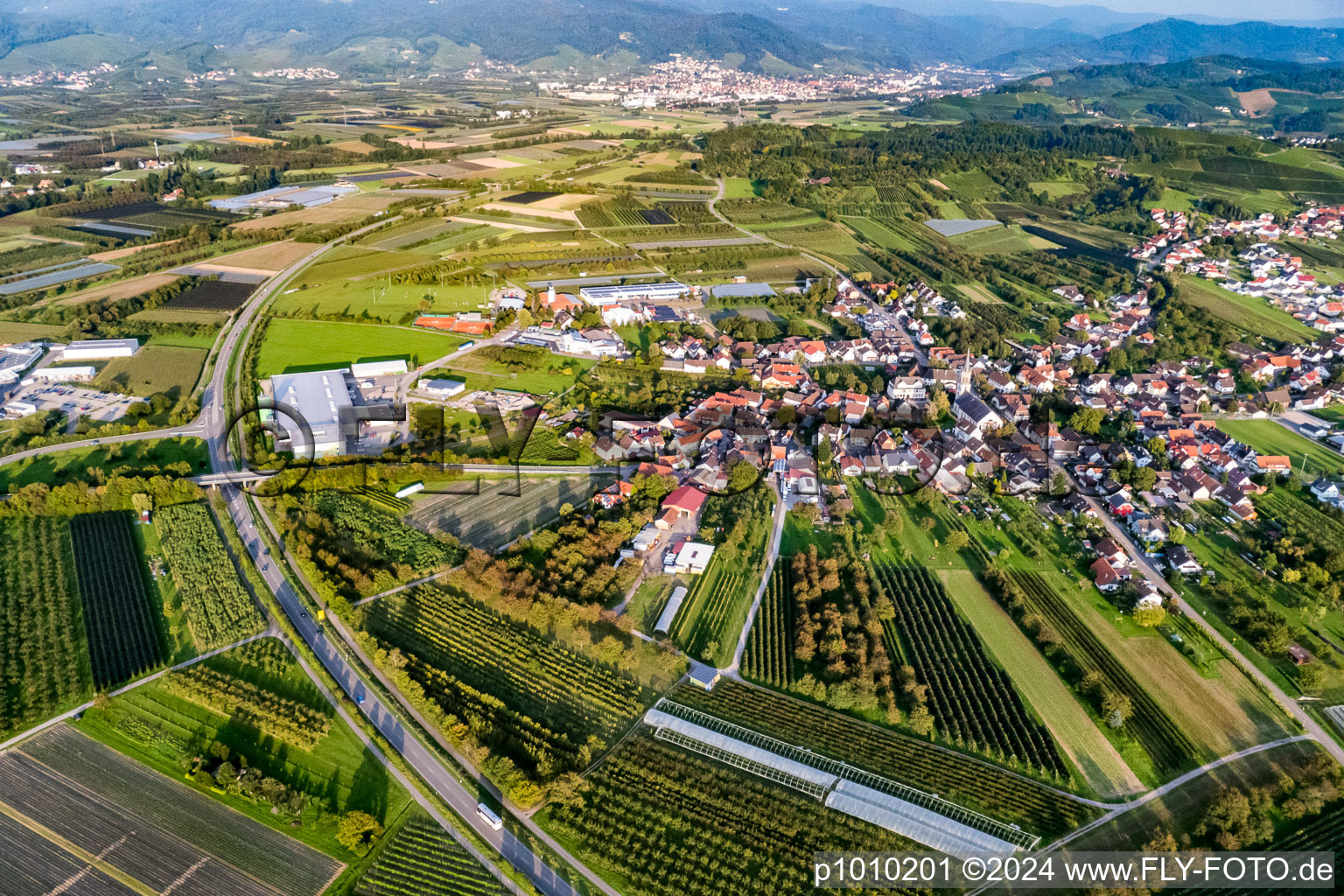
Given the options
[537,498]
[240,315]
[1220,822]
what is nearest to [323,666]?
[537,498]

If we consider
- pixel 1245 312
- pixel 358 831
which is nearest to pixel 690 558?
pixel 358 831

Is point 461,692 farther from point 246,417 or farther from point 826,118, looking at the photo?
point 826,118

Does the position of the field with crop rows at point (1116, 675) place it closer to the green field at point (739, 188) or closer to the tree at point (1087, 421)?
the tree at point (1087, 421)

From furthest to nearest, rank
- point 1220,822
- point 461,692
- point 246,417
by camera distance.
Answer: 1. point 246,417
2. point 461,692
3. point 1220,822

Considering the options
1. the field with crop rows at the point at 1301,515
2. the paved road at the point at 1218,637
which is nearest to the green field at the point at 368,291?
the paved road at the point at 1218,637

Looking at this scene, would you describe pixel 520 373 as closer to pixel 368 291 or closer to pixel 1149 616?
pixel 368 291

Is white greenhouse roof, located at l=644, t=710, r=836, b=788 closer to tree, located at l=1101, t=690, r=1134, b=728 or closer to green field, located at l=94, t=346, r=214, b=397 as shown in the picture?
tree, located at l=1101, t=690, r=1134, b=728
